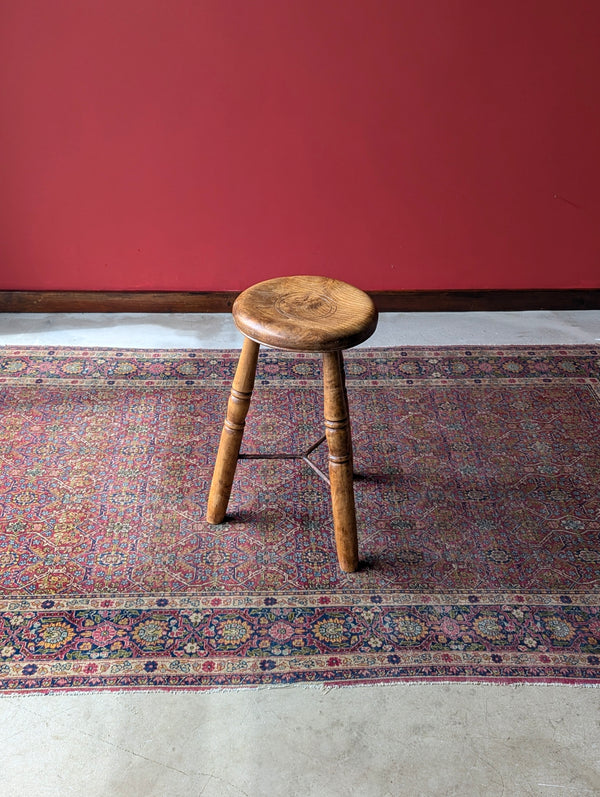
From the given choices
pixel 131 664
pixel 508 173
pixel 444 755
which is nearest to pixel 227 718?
pixel 131 664

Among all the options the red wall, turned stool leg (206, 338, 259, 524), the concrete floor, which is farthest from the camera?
the red wall

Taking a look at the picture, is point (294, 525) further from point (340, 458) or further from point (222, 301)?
point (222, 301)

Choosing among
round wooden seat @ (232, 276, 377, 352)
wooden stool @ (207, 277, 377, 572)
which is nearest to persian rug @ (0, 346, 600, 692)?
wooden stool @ (207, 277, 377, 572)

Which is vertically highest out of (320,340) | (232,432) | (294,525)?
(320,340)

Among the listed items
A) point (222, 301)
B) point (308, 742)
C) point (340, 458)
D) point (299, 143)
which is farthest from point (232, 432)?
point (299, 143)

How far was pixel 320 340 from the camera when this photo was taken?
6.36 ft

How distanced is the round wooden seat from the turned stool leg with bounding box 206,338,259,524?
10 cm

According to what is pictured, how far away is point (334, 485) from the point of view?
6.97 ft

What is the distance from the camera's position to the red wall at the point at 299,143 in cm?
304

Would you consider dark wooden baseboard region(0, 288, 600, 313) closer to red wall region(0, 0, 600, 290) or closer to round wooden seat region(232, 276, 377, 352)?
red wall region(0, 0, 600, 290)

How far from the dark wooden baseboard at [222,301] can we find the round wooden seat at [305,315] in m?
1.32

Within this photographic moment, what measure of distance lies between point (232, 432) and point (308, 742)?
2.66 ft

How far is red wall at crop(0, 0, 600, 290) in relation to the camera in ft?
9.96

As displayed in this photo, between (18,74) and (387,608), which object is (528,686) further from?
(18,74)
